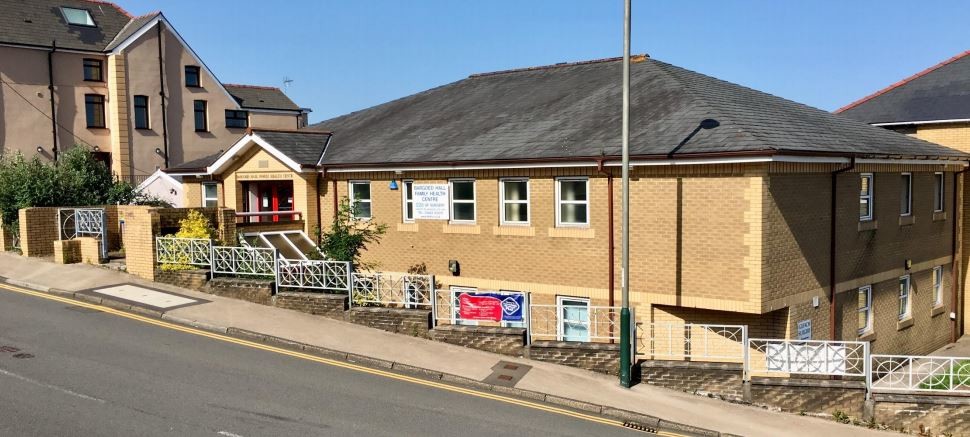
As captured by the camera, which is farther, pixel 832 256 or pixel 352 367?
pixel 832 256

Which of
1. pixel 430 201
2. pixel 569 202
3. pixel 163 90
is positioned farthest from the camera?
pixel 163 90

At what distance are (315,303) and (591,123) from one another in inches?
328

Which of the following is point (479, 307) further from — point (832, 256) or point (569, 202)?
point (832, 256)

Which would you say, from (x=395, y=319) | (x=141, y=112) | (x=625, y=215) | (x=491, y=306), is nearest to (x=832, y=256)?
(x=625, y=215)

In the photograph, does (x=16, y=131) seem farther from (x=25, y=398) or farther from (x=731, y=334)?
(x=731, y=334)

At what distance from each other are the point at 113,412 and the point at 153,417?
0.63 meters

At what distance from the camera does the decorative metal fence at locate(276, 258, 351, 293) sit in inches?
754

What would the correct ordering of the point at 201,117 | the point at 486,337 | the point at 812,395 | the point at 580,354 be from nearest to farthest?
the point at 812,395 → the point at 580,354 → the point at 486,337 → the point at 201,117

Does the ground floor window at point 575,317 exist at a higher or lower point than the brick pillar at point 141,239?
lower

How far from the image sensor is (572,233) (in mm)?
18781

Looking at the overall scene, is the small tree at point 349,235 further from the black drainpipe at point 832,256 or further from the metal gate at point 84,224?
the black drainpipe at point 832,256

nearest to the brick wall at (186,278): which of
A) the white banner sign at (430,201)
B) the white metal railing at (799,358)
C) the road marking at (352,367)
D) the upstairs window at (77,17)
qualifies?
the road marking at (352,367)

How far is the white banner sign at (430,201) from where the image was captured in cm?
2117

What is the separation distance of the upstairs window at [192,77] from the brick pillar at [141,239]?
18976 mm
